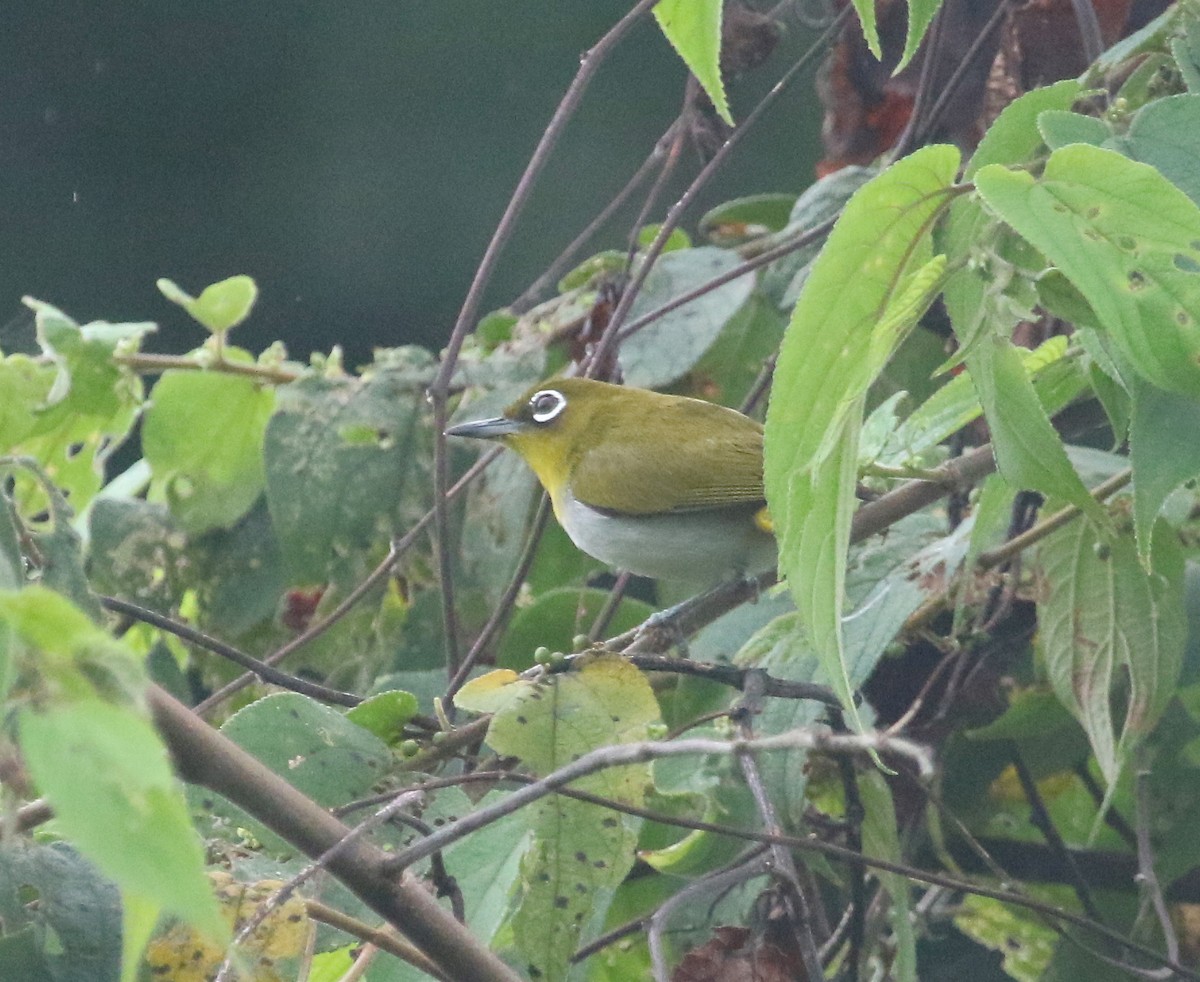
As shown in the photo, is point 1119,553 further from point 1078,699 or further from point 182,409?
point 182,409

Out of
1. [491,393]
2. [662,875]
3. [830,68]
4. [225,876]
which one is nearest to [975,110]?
[830,68]

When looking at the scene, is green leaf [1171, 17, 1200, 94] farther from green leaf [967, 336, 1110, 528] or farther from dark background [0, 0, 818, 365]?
dark background [0, 0, 818, 365]

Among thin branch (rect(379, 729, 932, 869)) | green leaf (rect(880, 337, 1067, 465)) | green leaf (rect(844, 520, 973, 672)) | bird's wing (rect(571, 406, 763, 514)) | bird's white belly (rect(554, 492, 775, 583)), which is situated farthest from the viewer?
bird's wing (rect(571, 406, 763, 514))

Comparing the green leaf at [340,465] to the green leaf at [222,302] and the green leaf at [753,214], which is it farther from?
Answer: the green leaf at [753,214]

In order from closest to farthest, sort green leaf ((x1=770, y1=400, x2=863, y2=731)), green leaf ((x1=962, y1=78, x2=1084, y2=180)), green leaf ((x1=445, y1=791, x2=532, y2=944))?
green leaf ((x1=770, y1=400, x2=863, y2=731)) < green leaf ((x1=962, y1=78, x2=1084, y2=180)) < green leaf ((x1=445, y1=791, x2=532, y2=944))

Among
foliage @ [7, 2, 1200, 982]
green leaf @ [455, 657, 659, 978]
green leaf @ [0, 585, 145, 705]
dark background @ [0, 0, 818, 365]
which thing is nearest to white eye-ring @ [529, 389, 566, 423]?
foliage @ [7, 2, 1200, 982]

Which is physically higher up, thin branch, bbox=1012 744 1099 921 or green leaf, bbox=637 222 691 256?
green leaf, bbox=637 222 691 256

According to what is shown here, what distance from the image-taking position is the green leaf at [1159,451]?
105cm

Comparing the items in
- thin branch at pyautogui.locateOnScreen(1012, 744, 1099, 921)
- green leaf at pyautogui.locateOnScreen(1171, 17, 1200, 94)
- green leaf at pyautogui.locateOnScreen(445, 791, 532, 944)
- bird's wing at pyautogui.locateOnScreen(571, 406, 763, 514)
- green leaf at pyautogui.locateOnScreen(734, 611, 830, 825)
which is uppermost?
green leaf at pyautogui.locateOnScreen(1171, 17, 1200, 94)

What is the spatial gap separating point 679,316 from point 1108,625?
859 mm

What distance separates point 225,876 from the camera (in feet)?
3.91

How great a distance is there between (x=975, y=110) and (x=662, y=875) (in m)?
1.15

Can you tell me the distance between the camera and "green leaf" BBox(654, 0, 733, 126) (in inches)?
47.0

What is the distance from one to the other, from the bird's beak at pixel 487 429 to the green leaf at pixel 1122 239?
4.35 ft
